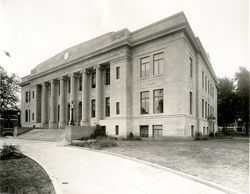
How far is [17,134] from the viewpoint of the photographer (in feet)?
119

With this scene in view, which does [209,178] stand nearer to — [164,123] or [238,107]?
[164,123]

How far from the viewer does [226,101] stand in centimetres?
5378

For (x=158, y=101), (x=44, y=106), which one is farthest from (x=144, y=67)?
(x=44, y=106)

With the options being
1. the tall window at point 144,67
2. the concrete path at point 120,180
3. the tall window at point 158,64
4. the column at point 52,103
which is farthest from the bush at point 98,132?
the concrete path at point 120,180

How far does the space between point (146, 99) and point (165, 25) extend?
27.6 ft

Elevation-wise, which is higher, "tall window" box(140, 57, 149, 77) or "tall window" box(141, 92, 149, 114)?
"tall window" box(140, 57, 149, 77)

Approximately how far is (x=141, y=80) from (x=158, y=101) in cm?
342

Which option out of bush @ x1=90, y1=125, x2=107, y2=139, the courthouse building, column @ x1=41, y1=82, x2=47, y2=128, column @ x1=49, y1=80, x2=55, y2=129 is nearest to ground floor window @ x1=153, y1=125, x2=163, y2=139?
the courthouse building

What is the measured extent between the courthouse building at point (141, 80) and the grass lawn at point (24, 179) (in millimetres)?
15877

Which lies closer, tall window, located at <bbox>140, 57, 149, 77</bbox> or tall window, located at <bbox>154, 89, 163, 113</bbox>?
tall window, located at <bbox>154, 89, 163, 113</bbox>

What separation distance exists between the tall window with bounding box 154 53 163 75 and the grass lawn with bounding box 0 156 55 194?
17544 mm

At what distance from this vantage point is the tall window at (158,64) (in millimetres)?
25156

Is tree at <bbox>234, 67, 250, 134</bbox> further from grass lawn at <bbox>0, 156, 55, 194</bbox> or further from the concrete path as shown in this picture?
grass lawn at <bbox>0, 156, 55, 194</bbox>

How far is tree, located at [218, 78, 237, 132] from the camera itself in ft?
172
